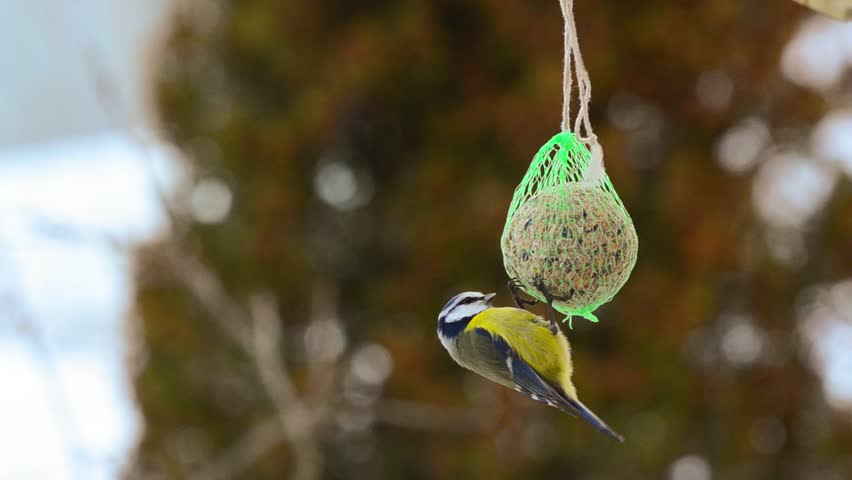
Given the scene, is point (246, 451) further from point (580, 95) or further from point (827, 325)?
point (580, 95)

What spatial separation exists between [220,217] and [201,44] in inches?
29.5

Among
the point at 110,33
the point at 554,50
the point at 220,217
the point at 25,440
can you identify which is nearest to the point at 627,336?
the point at 554,50

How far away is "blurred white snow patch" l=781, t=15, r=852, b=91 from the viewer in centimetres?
361

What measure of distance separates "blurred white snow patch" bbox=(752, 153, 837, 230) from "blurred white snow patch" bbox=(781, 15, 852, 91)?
0.31 metres

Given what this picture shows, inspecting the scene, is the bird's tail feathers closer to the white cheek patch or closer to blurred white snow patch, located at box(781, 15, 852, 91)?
the white cheek patch

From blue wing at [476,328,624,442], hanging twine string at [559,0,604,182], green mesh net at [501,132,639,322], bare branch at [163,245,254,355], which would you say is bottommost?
bare branch at [163,245,254,355]

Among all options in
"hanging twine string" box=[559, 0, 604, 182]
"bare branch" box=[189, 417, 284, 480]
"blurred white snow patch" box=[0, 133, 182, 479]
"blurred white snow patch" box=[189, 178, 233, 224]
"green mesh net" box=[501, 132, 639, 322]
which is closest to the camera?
"hanging twine string" box=[559, 0, 604, 182]

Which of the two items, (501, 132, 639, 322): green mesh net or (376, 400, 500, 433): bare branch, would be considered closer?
(501, 132, 639, 322): green mesh net

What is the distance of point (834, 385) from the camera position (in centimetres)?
392

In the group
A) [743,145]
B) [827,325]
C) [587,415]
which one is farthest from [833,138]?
[587,415]

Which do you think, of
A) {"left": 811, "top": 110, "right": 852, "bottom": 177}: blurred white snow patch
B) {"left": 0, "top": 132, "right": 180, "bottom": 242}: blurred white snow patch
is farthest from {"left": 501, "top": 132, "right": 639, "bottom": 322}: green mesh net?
{"left": 0, "top": 132, "right": 180, "bottom": 242}: blurred white snow patch

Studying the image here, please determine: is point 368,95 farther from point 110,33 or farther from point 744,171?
point 110,33

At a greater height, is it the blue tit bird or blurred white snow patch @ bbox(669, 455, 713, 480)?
the blue tit bird

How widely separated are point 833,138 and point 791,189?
0.30m
